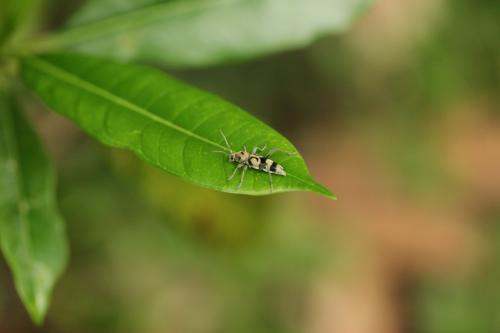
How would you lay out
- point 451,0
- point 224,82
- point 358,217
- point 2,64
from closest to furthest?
point 2,64 < point 224,82 < point 451,0 < point 358,217

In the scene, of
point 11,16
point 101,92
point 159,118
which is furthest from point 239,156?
point 11,16

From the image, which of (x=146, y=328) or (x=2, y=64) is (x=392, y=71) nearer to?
(x=146, y=328)

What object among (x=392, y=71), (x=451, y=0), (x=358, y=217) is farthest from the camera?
(x=358, y=217)

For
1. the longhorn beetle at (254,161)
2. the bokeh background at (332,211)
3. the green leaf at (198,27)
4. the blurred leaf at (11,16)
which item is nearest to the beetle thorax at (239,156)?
the longhorn beetle at (254,161)

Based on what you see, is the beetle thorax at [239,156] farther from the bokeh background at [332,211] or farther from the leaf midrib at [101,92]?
the bokeh background at [332,211]

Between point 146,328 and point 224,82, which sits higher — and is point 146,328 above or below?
below

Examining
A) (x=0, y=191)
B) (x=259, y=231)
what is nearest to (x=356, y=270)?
(x=259, y=231)

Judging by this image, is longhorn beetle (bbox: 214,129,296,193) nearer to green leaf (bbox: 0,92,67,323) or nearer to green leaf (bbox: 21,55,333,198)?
green leaf (bbox: 21,55,333,198)
